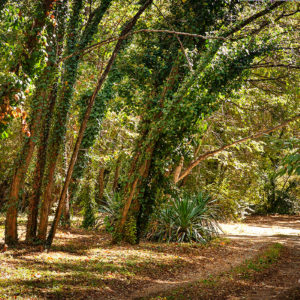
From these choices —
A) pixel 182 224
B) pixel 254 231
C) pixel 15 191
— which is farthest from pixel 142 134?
pixel 254 231

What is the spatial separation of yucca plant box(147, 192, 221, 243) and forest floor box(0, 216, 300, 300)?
87cm

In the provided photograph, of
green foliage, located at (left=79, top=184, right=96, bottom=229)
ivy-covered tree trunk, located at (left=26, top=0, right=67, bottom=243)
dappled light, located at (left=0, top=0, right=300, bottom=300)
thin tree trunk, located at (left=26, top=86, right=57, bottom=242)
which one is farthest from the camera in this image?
green foliage, located at (left=79, top=184, right=96, bottom=229)

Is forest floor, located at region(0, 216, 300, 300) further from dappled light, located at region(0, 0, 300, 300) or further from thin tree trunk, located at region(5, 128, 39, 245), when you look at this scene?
thin tree trunk, located at region(5, 128, 39, 245)

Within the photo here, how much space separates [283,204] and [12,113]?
78.3ft

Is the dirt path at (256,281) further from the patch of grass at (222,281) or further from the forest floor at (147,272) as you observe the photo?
the patch of grass at (222,281)

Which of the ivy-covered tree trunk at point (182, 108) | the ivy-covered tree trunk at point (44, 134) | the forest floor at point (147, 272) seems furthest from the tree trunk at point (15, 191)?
the ivy-covered tree trunk at point (182, 108)

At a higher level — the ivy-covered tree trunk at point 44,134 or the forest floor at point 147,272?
the ivy-covered tree trunk at point 44,134

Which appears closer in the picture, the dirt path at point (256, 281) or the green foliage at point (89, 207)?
the dirt path at point (256, 281)

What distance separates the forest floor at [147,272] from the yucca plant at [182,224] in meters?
0.87

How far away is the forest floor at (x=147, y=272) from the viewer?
5363 mm

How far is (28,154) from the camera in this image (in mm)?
8000

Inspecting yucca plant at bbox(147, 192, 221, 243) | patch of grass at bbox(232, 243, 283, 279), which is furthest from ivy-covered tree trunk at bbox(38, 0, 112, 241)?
patch of grass at bbox(232, 243, 283, 279)

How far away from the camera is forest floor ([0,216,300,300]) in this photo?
5363 mm

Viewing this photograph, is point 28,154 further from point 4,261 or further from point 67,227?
point 67,227
